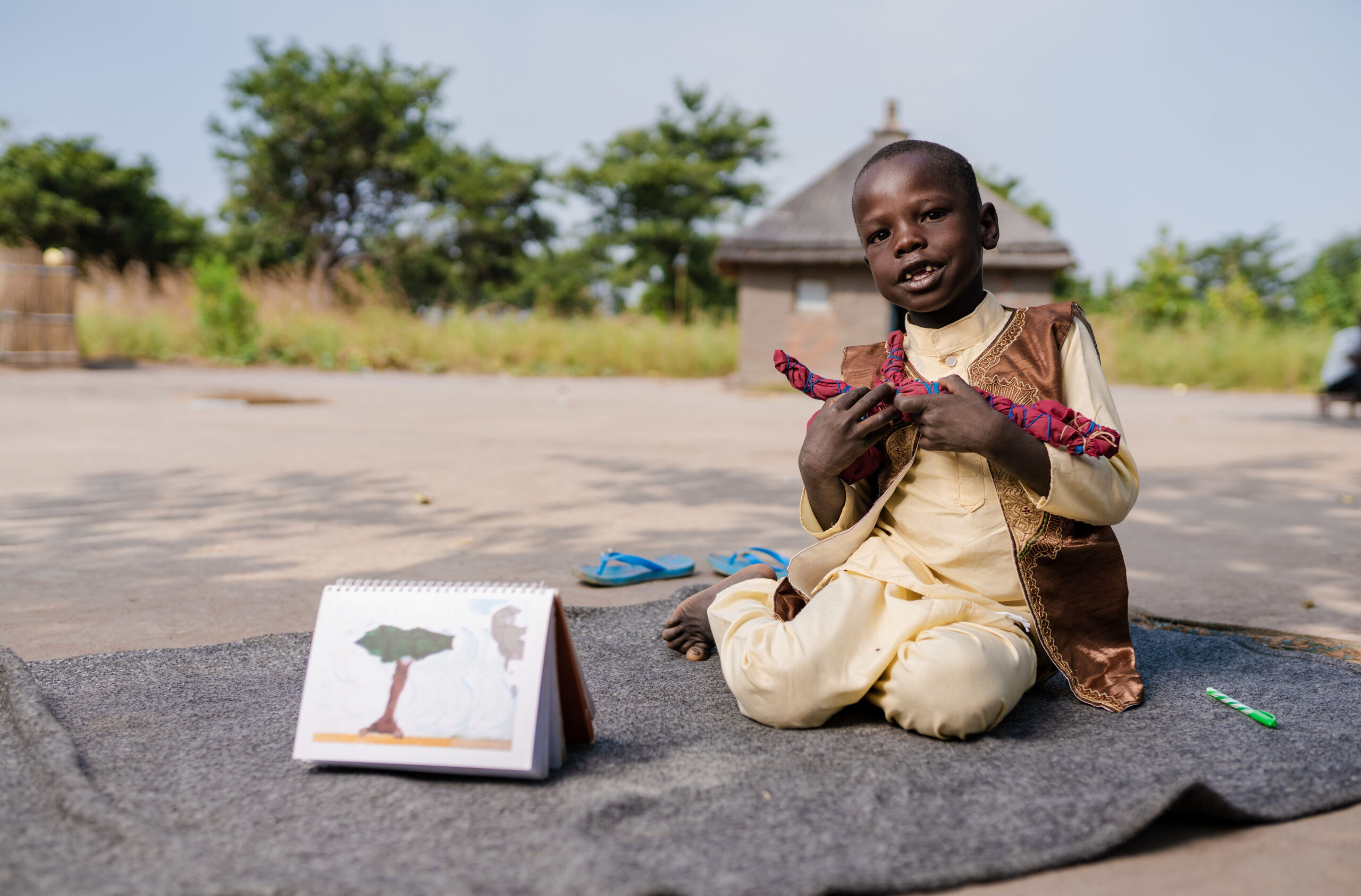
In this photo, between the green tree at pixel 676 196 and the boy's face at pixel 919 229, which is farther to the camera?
the green tree at pixel 676 196

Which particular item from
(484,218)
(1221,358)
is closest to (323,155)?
(484,218)

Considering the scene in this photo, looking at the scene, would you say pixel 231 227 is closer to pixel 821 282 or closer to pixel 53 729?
pixel 821 282

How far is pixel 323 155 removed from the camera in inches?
1232

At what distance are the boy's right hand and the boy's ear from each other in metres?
0.46

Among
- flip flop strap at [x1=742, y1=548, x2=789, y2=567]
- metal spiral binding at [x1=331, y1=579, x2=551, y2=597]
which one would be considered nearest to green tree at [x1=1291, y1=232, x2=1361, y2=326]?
flip flop strap at [x1=742, y1=548, x2=789, y2=567]

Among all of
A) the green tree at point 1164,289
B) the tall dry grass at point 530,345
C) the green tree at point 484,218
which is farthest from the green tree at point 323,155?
the green tree at point 1164,289

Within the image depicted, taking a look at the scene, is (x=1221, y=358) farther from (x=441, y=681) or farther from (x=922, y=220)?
(x=441, y=681)

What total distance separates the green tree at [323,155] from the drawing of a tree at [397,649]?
3077cm

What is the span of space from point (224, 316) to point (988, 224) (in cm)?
1773

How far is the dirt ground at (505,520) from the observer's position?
2682 millimetres

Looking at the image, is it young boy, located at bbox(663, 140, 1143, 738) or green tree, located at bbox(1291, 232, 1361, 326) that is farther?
green tree, located at bbox(1291, 232, 1361, 326)

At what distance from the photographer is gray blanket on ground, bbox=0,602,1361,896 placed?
1436mm

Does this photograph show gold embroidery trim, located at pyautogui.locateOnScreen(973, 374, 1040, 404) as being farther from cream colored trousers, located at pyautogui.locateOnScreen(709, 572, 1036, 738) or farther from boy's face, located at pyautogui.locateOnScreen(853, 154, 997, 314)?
cream colored trousers, located at pyautogui.locateOnScreen(709, 572, 1036, 738)

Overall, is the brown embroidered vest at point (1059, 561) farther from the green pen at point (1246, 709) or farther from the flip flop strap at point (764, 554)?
the flip flop strap at point (764, 554)
